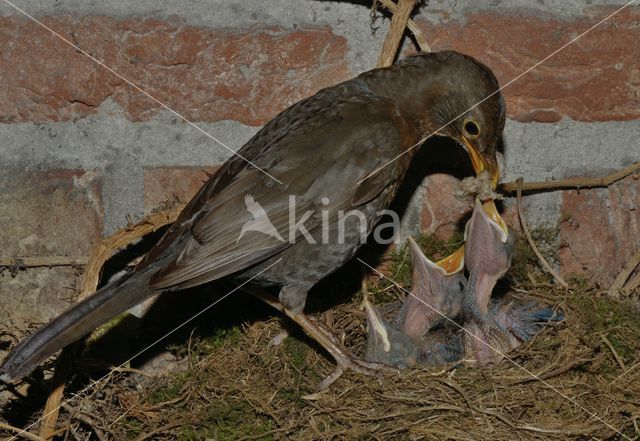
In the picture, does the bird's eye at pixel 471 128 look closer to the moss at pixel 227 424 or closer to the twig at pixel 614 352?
the twig at pixel 614 352

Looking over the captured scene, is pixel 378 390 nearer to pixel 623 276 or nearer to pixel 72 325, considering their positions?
pixel 72 325

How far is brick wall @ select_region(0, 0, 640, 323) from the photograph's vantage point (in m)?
2.76

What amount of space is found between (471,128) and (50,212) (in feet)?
4.37

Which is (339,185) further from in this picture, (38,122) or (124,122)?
(38,122)

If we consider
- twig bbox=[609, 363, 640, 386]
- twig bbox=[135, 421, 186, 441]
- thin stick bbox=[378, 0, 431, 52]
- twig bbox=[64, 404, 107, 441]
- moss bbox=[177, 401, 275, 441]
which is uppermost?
thin stick bbox=[378, 0, 431, 52]

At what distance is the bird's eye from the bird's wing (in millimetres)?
243

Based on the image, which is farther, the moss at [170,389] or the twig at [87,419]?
the moss at [170,389]

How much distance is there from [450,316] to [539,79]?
802 mm

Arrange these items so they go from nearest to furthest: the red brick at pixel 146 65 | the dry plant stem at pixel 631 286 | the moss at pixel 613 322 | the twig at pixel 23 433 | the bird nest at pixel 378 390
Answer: the bird nest at pixel 378 390 → the twig at pixel 23 433 → the moss at pixel 613 322 → the red brick at pixel 146 65 → the dry plant stem at pixel 631 286

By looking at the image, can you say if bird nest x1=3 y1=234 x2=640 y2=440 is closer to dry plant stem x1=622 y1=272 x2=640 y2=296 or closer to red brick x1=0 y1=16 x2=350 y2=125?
dry plant stem x1=622 y1=272 x2=640 y2=296

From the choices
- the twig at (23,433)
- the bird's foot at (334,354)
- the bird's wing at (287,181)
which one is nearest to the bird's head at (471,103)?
the bird's wing at (287,181)

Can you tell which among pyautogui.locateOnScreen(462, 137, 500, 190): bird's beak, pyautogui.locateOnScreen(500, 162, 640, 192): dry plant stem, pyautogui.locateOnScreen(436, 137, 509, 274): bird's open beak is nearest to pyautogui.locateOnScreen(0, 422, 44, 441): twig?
pyautogui.locateOnScreen(436, 137, 509, 274): bird's open beak

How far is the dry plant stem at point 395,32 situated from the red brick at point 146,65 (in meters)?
0.14

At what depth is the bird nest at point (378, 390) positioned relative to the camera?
229 centimetres
